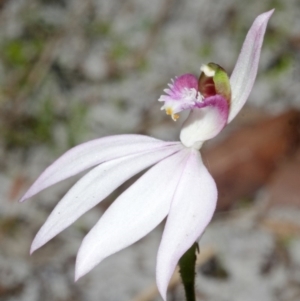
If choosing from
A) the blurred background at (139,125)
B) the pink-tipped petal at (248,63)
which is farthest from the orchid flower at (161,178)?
the blurred background at (139,125)

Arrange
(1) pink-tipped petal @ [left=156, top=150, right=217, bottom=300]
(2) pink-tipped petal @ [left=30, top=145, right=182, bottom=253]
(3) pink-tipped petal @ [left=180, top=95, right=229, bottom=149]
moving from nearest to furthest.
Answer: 1. (1) pink-tipped petal @ [left=156, top=150, right=217, bottom=300]
2. (2) pink-tipped petal @ [left=30, top=145, right=182, bottom=253]
3. (3) pink-tipped petal @ [left=180, top=95, right=229, bottom=149]

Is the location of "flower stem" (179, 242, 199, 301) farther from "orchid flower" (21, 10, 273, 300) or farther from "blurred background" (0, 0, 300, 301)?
"blurred background" (0, 0, 300, 301)

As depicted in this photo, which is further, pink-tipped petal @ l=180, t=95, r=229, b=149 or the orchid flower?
pink-tipped petal @ l=180, t=95, r=229, b=149

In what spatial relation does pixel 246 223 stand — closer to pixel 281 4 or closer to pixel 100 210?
pixel 100 210

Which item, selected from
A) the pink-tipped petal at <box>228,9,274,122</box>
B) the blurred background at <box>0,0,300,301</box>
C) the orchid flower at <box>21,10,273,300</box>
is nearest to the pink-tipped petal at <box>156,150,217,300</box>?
the orchid flower at <box>21,10,273,300</box>

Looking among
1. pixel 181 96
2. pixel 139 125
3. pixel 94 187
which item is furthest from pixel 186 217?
pixel 139 125

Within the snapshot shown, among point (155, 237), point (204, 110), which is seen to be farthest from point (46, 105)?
point (204, 110)

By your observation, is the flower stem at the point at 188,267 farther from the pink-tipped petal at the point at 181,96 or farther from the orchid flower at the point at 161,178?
the pink-tipped petal at the point at 181,96
